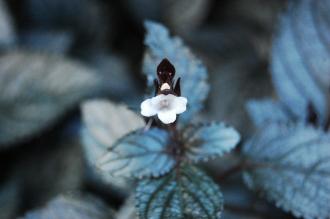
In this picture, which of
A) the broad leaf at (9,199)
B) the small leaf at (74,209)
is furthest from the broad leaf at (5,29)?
the small leaf at (74,209)

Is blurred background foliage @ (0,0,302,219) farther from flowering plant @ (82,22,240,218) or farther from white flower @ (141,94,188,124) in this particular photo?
white flower @ (141,94,188,124)

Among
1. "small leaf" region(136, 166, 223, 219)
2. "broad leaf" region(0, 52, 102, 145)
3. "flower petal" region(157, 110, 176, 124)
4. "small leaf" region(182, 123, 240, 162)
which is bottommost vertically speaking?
"small leaf" region(136, 166, 223, 219)

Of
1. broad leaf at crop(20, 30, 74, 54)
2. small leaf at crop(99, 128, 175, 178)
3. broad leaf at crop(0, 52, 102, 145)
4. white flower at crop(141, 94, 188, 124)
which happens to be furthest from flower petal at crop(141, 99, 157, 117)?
broad leaf at crop(20, 30, 74, 54)

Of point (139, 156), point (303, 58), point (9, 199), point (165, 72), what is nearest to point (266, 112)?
point (303, 58)

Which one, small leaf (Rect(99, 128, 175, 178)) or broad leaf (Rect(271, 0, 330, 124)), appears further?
broad leaf (Rect(271, 0, 330, 124))

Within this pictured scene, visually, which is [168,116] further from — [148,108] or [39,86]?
[39,86]

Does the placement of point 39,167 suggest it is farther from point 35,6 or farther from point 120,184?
point 35,6
